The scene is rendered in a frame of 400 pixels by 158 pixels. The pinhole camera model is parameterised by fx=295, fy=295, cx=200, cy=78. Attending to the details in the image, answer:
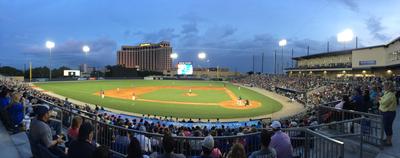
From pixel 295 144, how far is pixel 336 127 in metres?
1.90

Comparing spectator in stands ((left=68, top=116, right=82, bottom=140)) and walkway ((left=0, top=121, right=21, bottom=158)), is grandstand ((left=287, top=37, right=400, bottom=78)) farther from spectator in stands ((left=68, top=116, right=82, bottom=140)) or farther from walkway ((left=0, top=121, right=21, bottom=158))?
walkway ((left=0, top=121, right=21, bottom=158))

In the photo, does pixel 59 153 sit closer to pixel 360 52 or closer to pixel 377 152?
pixel 377 152

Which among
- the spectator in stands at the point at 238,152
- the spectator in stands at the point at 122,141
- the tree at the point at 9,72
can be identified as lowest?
the spectator in stands at the point at 122,141

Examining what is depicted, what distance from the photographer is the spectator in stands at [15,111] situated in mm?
10039

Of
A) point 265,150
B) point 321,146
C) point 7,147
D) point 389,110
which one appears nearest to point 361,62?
point 389,110

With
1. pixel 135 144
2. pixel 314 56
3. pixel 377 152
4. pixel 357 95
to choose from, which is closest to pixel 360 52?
pixel 314 56

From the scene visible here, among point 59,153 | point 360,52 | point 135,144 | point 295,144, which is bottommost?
point 295,144

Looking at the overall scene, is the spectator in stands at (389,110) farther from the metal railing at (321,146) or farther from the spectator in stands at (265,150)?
the spectator in stands at (265,150)

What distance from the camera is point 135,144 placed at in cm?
505

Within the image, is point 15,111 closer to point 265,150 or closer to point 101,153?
point 101,153

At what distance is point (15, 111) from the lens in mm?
10195

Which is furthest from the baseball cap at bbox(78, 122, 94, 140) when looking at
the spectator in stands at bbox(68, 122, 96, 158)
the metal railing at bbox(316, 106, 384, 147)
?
the metal railing at bbox(316, 106, 384, 147)

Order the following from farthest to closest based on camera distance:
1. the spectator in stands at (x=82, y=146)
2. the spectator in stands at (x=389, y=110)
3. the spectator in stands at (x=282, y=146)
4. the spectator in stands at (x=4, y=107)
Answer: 1. the spectator in stands at (x=4, y=107)
2. the spectator in stands at (x=389, y=110)
3. the spectator in stands at (x=282, y=146)
4. the spectator in stands at (x=82, y=146)

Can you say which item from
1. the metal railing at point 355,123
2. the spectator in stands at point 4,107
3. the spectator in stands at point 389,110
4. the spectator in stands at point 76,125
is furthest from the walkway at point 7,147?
the spectator in stands at point 389,110
